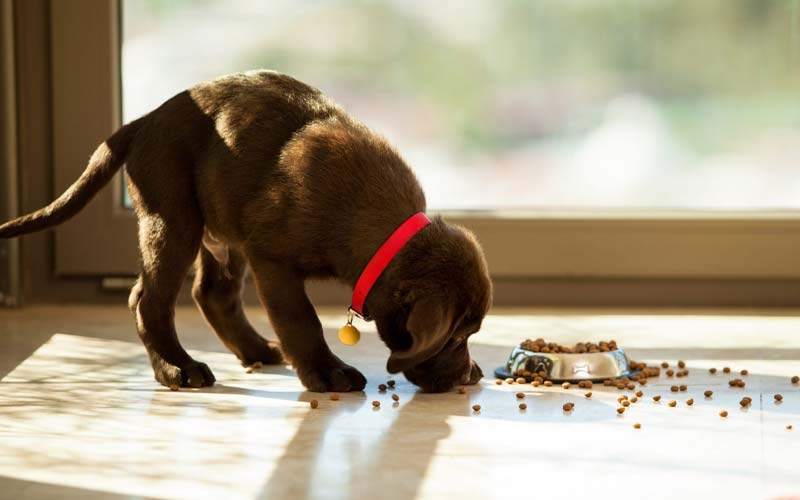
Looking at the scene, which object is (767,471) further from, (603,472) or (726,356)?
(726,356)

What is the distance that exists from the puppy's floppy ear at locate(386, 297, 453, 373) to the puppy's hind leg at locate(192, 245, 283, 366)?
2.74 ft

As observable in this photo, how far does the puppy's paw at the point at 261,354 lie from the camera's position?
3.76 meters

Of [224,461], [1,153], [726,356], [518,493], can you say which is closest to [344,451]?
[224,461]

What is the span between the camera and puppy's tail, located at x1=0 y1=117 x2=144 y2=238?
348 cm

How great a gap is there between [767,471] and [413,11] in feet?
10.8

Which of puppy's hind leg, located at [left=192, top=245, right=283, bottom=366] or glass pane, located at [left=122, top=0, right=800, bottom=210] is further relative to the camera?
glass pane, located at [left=122, top=0, right=800, bottom=210]

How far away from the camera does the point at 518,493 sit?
229 cm

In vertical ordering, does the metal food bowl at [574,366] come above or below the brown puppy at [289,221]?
below

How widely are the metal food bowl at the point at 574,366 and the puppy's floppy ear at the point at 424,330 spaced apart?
1.76 feet

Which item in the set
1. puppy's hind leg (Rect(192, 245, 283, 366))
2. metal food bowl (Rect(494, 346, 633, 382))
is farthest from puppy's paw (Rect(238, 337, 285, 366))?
metal food bowl (Rect(494, 346, 633, 382))

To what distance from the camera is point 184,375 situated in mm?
3373

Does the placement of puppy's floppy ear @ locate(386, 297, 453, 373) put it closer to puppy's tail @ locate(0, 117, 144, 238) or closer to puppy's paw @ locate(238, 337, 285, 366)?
puppy's paw @ locate(238, 337, 285, 366)

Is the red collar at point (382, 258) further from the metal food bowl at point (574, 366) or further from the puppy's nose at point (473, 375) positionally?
the metal food bowl at point (574, 366)

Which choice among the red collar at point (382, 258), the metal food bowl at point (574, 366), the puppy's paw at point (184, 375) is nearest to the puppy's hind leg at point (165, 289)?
the puppy's paw at point (184, 375)
